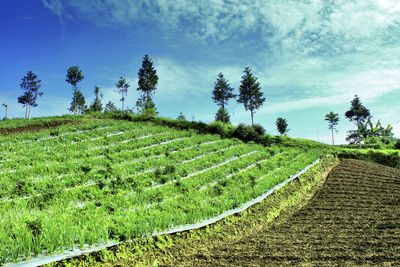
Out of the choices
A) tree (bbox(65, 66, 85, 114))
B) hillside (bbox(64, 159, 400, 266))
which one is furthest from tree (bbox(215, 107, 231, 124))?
hillside (bbox(64, 159, 400, 266))

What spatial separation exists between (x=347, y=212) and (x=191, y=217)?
173 inches

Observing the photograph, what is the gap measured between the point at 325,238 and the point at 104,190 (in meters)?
5.45

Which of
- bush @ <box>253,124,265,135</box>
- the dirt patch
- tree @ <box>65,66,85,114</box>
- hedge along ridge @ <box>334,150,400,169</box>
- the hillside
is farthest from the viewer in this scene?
tree @ <box>65,66,85,114</box>

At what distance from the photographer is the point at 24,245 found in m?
2.76

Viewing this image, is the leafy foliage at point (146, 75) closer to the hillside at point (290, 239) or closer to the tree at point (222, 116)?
the tree at point (222, 116)

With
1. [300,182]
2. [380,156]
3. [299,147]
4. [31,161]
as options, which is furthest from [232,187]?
[380,156]

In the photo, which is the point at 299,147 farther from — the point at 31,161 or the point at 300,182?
the point at 31,161

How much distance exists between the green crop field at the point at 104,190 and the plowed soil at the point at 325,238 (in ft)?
3.25

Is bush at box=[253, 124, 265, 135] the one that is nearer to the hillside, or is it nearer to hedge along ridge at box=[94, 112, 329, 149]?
hedge along ridge at box=[94, 112, 329, 149]

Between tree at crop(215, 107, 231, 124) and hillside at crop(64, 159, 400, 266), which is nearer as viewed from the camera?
hillside at crop(64, 159, 400, 266)

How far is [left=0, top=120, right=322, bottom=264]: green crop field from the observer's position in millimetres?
3258

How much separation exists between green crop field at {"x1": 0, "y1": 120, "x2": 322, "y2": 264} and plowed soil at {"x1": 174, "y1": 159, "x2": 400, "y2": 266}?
99 centimetres

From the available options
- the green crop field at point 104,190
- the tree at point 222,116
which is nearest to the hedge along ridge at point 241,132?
the green crop field at point 104,190

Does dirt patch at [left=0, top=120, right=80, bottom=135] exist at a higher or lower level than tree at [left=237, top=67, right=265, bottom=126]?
lower
